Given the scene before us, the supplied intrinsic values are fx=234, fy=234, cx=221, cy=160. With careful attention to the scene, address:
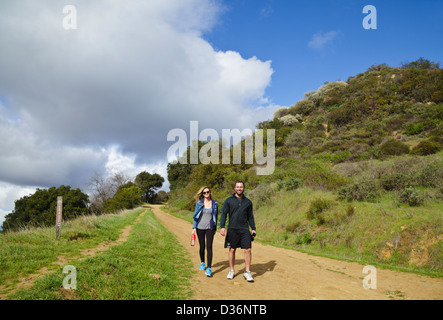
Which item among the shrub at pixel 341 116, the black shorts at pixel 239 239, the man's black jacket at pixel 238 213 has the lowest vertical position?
the black shorts at pixel 239 239

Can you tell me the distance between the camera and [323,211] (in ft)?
43.9

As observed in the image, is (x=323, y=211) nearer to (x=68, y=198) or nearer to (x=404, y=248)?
Result: (x=404, y=248)

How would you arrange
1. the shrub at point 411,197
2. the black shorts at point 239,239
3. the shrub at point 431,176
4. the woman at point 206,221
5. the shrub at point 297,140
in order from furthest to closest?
the shrub at point 297,140
the shrub at point 431,176
the shrub at point 411,197
the woman at point 206,221
the black shorts at point 239,239

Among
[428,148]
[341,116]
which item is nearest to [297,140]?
[341,116]

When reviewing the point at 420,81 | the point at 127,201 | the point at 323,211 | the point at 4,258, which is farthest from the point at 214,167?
the point at 420,81

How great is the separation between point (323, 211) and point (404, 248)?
472 cm

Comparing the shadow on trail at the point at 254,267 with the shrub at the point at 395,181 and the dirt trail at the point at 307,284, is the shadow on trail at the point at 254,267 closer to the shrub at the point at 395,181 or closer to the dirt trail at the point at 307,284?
the dirt trail at the point at 307,284

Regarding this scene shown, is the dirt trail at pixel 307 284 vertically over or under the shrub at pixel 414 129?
under

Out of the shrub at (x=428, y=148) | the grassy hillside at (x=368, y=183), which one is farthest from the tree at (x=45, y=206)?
the shrub at (x=428, y=148)

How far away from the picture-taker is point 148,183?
69875 mm

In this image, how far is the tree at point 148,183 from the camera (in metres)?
69.7

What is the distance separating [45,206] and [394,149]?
3744 cm

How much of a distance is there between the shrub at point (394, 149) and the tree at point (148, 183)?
61455 mm

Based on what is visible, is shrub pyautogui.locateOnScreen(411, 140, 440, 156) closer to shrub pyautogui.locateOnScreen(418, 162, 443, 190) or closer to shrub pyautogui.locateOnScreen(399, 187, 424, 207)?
shrub pyautogui.locateOnScreen(418, 162, 443, 190)
